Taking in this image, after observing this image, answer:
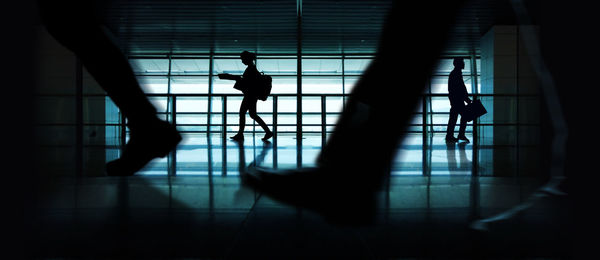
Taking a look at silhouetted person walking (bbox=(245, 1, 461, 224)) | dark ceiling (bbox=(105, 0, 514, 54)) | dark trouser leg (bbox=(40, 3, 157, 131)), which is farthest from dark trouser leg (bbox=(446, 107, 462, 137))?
silhouetted person walking (bbox=(245, 1, 461, 224))

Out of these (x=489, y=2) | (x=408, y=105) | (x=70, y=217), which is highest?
(x=489, y=2)

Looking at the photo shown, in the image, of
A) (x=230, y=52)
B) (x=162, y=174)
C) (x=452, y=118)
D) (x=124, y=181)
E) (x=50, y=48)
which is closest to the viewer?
(x=124, y=181)

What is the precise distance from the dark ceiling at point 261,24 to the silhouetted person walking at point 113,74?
278 inches

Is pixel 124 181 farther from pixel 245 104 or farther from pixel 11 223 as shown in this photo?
pixel 245 104

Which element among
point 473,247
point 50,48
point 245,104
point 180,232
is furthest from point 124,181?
point 50,48

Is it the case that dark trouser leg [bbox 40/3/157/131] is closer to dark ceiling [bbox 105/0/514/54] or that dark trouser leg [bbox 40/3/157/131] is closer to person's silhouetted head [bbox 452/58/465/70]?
person's silhouetted head [bbox 452/58/465/70]

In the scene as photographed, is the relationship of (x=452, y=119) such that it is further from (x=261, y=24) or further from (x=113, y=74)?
(x=261, y=24)

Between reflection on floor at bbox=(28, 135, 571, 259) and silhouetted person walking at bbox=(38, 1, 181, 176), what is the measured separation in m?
0.28

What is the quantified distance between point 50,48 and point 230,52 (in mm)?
5902

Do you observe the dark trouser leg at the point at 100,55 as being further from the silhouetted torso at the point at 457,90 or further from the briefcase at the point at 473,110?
the briefcase at the point at 473,110

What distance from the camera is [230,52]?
14.7 metres

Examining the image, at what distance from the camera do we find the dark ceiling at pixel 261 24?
971 cm

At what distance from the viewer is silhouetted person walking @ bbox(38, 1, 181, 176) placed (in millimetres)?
1484

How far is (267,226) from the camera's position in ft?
2.95
